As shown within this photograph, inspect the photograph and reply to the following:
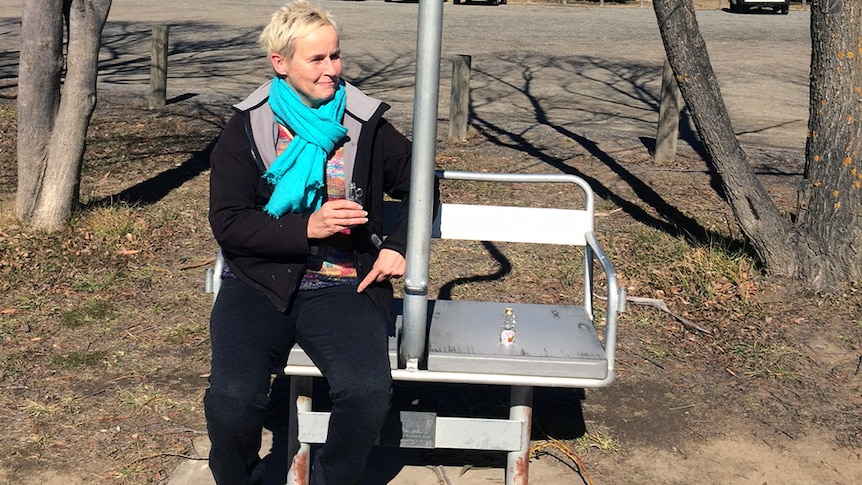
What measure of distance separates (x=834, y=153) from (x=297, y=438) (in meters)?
3.37

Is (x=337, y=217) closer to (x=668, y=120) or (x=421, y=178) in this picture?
(x=421, y=178)

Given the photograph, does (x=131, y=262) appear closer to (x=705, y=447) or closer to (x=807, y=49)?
(x=705, y=447)

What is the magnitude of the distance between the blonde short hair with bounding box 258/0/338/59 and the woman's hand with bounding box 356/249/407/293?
73cm

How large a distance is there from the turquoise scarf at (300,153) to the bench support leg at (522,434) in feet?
3.10

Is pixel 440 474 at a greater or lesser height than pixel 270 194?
lesser

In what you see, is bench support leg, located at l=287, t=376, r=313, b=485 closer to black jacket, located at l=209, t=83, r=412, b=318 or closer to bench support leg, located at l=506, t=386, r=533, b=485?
black jacket, located at l=209, t=83, r=412, b=318

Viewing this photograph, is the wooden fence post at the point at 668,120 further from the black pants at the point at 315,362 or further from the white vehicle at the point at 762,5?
the white vehicle at the point at 762,5

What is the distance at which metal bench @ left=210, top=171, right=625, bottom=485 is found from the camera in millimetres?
3297

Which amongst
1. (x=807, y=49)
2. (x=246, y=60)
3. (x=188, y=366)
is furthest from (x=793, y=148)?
(x=807, y=49)

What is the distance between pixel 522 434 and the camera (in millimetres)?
3502

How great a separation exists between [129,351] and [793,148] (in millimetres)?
6837

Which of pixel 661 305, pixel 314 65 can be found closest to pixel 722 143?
pixel 661 305

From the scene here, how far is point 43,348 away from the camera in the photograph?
4.91m

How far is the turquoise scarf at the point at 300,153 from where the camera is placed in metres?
3.34
